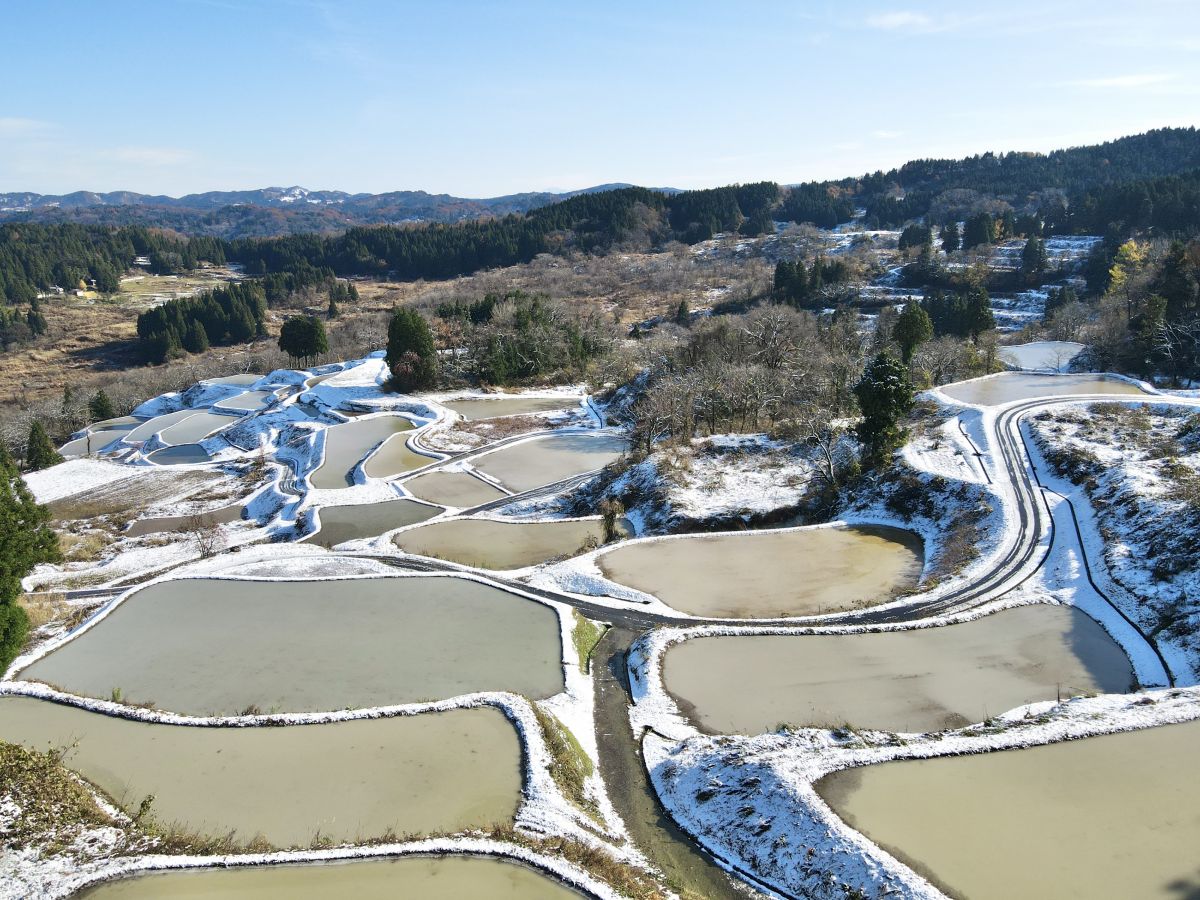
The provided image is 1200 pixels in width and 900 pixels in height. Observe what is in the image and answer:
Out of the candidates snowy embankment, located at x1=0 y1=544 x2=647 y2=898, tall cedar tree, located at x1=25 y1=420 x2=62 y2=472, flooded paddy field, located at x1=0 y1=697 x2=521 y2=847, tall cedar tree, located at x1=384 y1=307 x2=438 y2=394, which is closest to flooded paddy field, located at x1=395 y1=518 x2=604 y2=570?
snowy embankment, located at x1=0 y1=544 x2=647 y2=898

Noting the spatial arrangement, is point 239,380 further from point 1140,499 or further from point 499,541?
point 1140,499

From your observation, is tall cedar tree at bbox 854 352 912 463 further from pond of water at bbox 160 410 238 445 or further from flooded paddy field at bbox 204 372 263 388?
flooded paddy field at bbox 204 372 263 388

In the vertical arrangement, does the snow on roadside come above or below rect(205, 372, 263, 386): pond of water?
below

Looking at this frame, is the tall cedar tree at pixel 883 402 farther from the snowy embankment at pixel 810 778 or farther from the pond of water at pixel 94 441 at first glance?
the pond of water at pixel 94 441

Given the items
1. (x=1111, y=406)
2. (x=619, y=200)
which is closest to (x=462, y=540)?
(x=1111, y=406)

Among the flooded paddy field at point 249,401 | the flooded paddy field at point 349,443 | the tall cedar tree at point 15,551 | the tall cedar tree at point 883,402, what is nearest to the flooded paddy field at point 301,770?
the tall cedar tree at point 15,551

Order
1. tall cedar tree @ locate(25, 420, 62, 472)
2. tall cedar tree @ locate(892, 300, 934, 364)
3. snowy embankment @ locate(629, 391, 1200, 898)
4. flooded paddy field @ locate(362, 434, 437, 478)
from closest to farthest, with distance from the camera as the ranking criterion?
snowy embankment @ locate(629, 391, 1200, 898)
flooded paddy field @ locate(362, 434, 437, 478)
tall cedar tree @ locate(892, 300, 934, 364)
tall cedar tree @ locate(25, 420, 62, 472)
